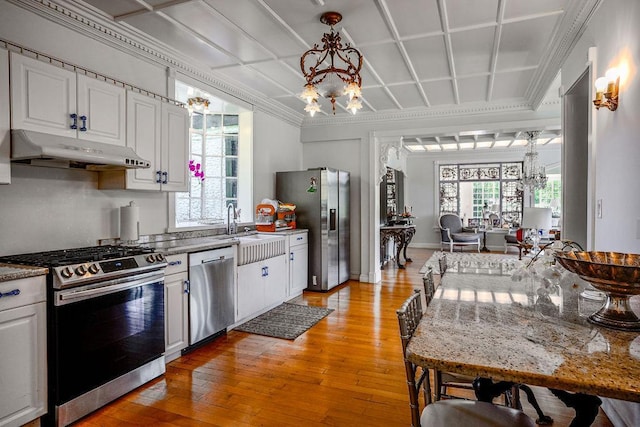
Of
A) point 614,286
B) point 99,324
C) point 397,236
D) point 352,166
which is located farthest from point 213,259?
point 397,236

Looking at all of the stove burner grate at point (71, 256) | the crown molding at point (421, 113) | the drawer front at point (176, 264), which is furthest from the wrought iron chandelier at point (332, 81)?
the crown molding at point (421, 113)

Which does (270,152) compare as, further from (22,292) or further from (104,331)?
(22,292)

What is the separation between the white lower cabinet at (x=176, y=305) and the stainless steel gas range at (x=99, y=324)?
15 cm

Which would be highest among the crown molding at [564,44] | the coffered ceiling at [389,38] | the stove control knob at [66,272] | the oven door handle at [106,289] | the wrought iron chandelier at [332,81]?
the coffered ceiling at [389,38]

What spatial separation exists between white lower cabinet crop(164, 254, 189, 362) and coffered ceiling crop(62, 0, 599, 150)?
195 centimetres

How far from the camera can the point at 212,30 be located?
323cm

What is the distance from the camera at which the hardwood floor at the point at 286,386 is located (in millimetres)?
2252

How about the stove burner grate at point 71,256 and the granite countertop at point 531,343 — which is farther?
the stove burner grate at point 71,256

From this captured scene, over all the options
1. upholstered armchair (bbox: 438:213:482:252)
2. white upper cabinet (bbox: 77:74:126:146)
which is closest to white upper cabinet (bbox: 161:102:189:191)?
white upper cabinet (bbox: 77:74:126:146)

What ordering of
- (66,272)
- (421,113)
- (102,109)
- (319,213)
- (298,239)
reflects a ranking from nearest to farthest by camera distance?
(66,272), (102,109), (298,239), (319,213), (421,113)

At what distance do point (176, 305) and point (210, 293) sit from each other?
15.3 inches

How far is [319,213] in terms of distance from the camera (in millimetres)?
5426

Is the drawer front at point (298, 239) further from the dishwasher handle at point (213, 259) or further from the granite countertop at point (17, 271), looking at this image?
the granite countertop at point (17, 271)

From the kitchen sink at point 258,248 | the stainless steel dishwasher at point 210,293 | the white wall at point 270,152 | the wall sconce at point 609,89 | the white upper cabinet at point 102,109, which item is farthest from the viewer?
the white wall at point 270,152
